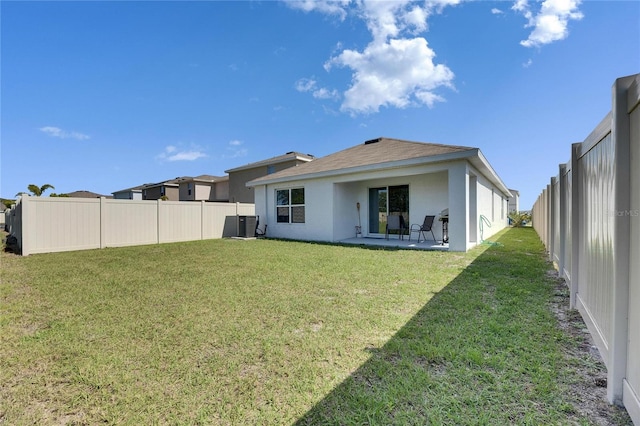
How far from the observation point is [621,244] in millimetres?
1749

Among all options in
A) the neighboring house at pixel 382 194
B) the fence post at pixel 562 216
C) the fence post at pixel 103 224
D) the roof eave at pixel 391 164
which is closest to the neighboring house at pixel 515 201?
the neighboring house at pixel 382 194

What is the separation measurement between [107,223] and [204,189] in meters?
22.0

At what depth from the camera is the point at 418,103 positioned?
1257cm

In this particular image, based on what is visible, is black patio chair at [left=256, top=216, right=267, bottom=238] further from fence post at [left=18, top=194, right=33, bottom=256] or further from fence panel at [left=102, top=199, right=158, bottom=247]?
fence post at [left=18, top=194, right=33, bottom=256]

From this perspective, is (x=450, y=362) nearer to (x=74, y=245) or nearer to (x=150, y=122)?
(x=74, y=245)

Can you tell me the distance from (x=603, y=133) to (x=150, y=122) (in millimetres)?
21504

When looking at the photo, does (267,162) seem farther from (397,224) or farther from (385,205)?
(397,224)

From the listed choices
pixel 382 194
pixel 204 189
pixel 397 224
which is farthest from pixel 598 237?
pixel 204 189

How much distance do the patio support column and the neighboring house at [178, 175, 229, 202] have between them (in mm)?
26626

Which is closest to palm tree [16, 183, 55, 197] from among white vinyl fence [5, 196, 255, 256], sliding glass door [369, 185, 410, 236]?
white vinyl fence [5, 196, 255, 256]

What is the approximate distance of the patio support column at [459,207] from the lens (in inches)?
328

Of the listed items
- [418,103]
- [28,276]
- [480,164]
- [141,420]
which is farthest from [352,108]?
[141,420]

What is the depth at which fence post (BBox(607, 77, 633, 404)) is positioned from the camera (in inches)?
67.7

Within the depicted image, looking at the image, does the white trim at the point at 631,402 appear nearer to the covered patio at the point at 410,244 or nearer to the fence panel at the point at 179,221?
the covered patio at the point at 410,244
